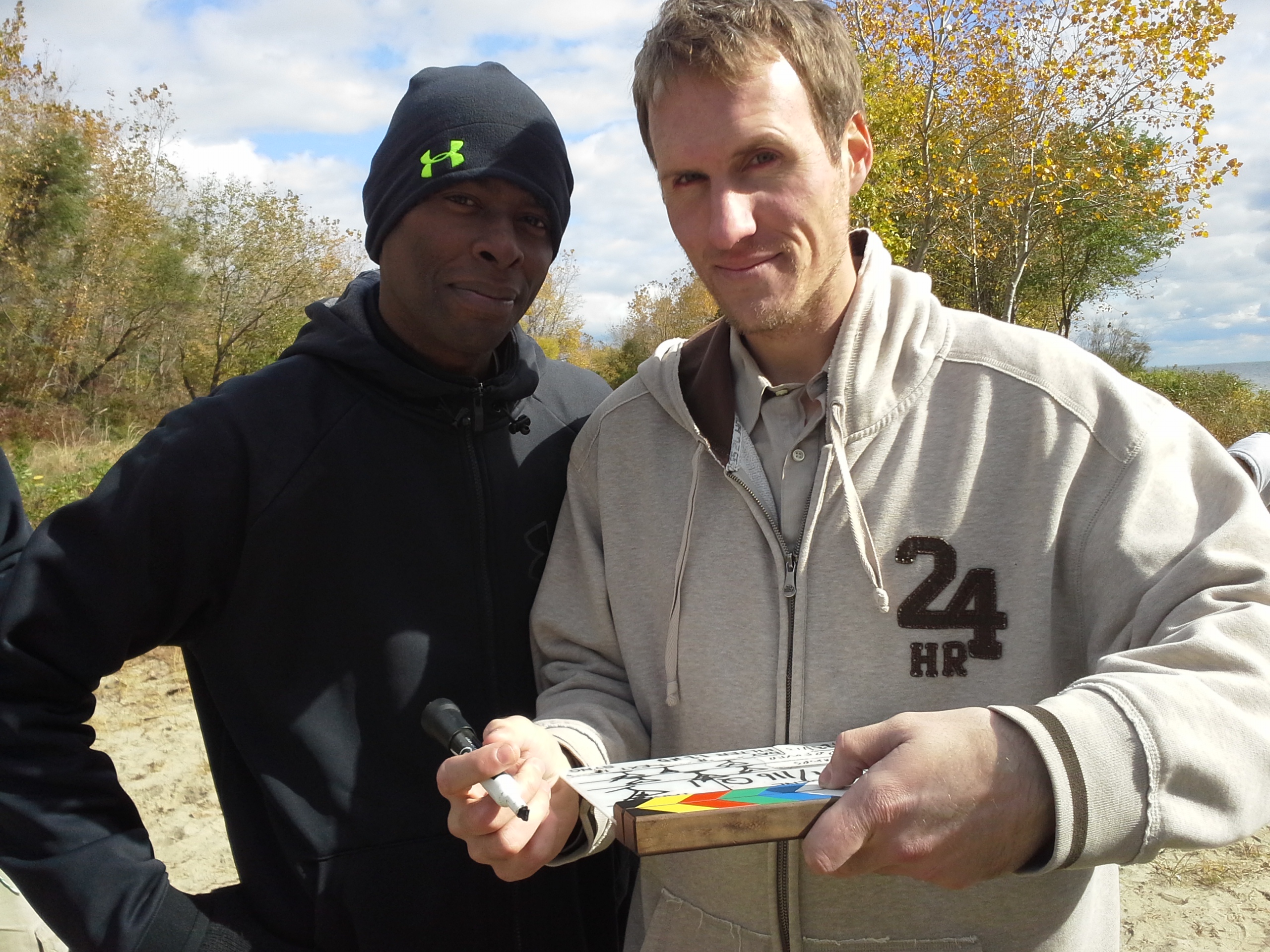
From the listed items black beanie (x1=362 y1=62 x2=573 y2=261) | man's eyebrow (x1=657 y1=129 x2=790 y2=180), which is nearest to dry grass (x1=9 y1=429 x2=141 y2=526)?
black beanie (x1=362 y1=62 x2=573 y2=261)

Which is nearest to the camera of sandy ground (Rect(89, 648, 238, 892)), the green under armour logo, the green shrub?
the green under armour logo

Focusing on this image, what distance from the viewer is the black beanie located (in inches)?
90.0

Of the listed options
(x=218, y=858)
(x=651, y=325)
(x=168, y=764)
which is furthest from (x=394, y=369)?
(x=651, y=325)

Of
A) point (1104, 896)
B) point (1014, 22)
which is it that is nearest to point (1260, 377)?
point (1014, 22)

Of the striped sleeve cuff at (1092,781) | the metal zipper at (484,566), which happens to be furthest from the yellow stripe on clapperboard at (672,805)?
the metal zipper at (484,566)

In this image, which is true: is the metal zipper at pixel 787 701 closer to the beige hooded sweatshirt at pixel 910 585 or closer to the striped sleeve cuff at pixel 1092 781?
the beige hooded sweatshirt at pixel 910 585

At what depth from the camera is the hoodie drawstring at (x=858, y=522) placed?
1867 millimetres

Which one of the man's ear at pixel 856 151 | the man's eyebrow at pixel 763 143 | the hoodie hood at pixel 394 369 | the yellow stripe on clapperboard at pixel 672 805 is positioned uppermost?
the man's ear at pixel 856 151

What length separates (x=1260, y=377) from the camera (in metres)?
34.0

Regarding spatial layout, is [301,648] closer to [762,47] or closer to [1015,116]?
[762,47]

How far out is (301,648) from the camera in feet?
7.16

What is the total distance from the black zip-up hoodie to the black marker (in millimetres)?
471

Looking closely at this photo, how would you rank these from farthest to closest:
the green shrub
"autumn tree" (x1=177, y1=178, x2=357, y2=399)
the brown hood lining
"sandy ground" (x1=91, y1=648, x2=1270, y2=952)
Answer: "autumn tree" (x1=177, y1=178, x2=357, y2=399) < the green shrub < "sandy ground" (x1=91, y1=648, x2=1270, y2=952) < the brown hood lining

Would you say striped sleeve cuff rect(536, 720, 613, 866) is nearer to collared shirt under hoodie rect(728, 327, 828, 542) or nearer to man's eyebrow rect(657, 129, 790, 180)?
collared shirt under hoodie rect(728, 327, 828, 542)
